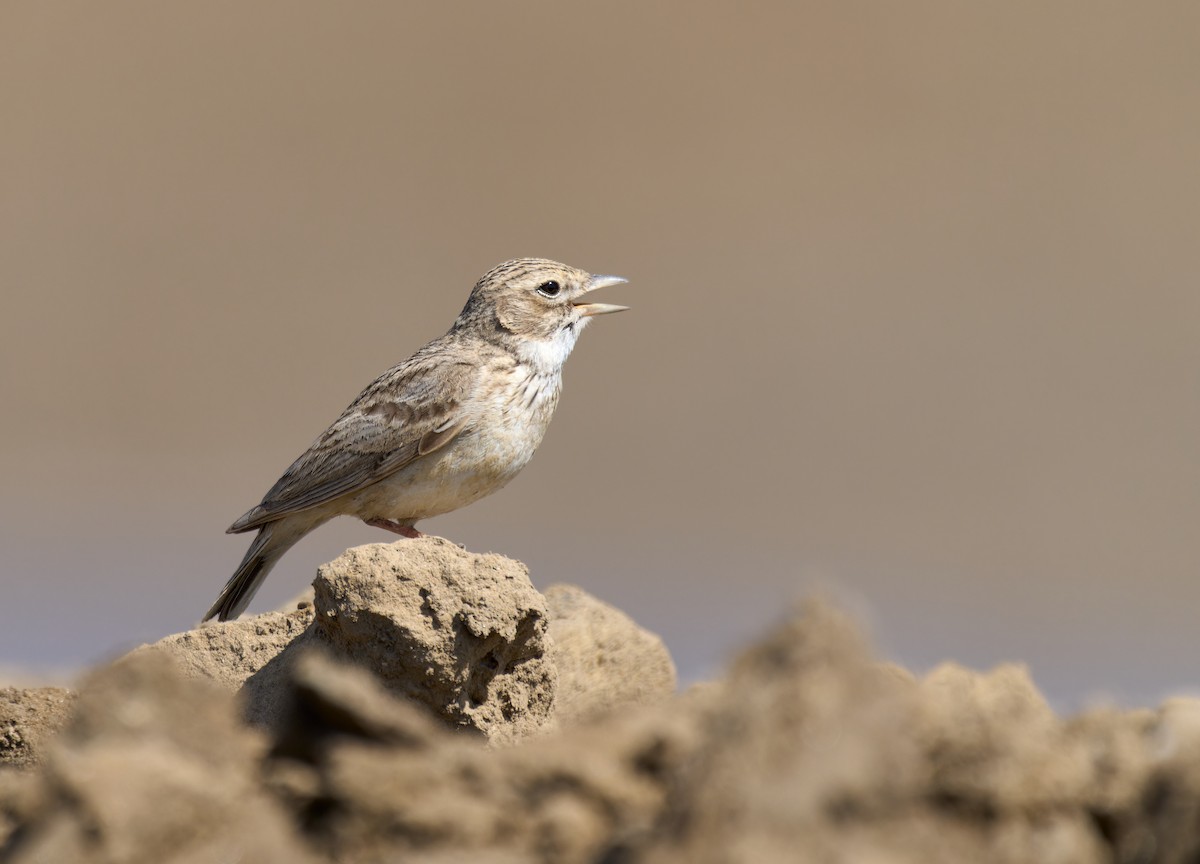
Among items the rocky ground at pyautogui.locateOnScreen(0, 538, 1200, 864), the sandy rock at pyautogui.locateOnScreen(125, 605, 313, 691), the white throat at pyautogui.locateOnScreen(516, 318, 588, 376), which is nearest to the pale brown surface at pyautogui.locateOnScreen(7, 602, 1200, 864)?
the rocky ground at pyautogui.locateOnScreen(0, 538, 1200, 864)

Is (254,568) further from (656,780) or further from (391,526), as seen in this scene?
(656,780)

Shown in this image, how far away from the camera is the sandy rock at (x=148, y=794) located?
285 centimetres

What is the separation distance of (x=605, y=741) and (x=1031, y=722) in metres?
0.86

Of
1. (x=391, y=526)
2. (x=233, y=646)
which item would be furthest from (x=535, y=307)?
(x=233, y=646)

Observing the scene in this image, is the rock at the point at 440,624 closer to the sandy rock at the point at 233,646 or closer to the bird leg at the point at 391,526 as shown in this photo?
the sandy rock at the point at 233,646

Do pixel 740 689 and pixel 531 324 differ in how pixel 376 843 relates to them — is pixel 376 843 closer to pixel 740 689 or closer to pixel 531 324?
pixel 740 689

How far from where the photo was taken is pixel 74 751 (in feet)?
10.0

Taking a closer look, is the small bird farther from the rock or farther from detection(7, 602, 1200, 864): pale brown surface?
detection(7, 602, 1200, 864): pale brown surface

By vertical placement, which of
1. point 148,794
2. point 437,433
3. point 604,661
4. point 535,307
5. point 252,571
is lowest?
point 148,794

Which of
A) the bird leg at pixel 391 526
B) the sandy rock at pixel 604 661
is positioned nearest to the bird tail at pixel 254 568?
the bird leg at pixel 391 526

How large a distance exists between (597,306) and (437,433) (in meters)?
1.48

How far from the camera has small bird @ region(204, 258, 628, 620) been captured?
8.30 meters

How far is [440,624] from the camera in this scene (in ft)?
17.3

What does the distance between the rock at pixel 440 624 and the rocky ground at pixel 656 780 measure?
5.55ft
